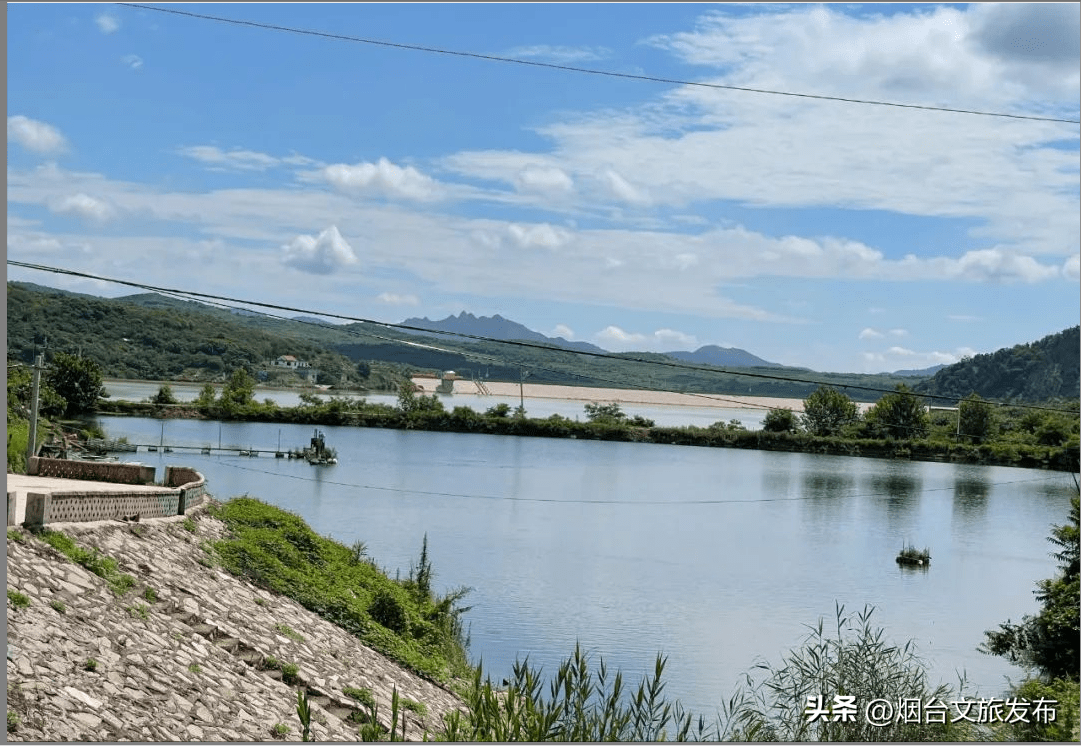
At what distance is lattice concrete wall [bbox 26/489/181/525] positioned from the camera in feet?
46.5

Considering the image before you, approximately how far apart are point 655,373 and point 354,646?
161 meters

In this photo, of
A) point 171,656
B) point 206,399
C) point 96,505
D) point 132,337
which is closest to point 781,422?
point 206,399

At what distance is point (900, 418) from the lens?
90312 mm

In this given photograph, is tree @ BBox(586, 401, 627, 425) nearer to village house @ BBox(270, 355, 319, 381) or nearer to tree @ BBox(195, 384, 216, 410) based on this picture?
tree @ BBox(195, 384, 216, 410)

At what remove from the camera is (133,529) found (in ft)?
55.1

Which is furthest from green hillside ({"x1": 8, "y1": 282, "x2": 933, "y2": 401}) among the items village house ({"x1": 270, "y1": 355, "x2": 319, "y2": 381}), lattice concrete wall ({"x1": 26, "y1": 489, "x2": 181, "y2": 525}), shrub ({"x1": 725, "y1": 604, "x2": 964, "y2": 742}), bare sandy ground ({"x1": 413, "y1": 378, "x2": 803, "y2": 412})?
shrub ({"x1": 725, "y1": 604, "x2": 964, "y2": 742})

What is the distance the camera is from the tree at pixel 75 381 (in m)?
76.8

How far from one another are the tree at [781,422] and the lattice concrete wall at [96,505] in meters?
75.9

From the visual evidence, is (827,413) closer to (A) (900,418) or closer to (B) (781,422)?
(B) (781,422)

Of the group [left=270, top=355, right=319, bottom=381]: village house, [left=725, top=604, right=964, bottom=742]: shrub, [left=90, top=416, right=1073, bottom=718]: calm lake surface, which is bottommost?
[left=90, top=416, right=1073, bottom=718]: calm lake surface

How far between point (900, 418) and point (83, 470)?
78867 mm

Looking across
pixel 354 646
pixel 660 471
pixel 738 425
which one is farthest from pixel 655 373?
pixel 354 646

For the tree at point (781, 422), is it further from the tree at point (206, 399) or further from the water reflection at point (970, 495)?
the tree at point (206, 399)

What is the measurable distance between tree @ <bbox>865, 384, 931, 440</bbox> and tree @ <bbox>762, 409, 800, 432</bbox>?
20.5ft
